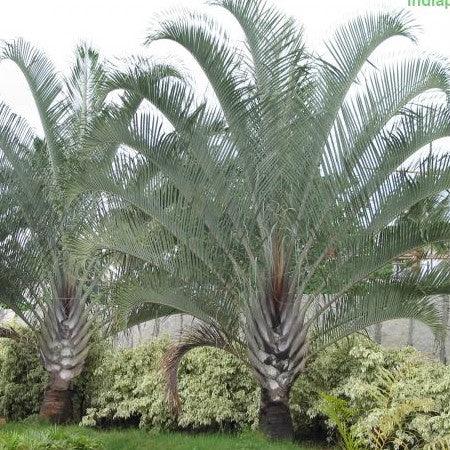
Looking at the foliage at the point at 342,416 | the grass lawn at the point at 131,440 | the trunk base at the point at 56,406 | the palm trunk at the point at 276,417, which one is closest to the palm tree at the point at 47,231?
the trunk base at the point at 56,406

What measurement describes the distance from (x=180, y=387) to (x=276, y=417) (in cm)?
215

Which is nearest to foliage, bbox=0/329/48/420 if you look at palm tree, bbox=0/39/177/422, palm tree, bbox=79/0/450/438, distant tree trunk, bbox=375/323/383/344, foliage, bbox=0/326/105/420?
foliage, bbox=0/326/105/420

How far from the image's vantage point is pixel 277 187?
8.71 meters

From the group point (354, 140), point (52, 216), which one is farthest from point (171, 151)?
point (52, 216)

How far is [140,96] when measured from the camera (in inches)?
352

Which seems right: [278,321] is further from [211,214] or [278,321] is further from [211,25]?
[211,25]

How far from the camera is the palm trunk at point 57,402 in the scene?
1095cm

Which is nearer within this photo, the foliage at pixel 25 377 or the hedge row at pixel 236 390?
the hedge row at pixel 236 390

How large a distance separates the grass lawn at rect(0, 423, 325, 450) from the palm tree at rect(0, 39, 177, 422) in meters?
1.25

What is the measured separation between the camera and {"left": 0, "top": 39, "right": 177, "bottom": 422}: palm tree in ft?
35.7

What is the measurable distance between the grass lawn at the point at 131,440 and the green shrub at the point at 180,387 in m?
0.30

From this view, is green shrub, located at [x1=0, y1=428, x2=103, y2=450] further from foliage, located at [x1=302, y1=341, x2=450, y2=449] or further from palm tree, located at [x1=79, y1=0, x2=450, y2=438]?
foliage, located at [x1=302, y1=341, x2=450, y2=449]

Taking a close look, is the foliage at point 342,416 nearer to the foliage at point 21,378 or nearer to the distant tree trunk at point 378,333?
the distant tree trunk at point 378,333

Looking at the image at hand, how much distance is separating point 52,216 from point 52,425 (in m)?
2.95
